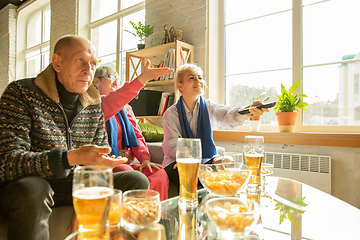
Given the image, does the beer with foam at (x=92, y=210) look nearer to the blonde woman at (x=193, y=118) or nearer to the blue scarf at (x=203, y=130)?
the blonde woman at (x=193, y=118)

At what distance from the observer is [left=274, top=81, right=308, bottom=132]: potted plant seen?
2414mm

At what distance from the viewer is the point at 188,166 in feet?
2.67

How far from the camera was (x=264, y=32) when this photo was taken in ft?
9.61

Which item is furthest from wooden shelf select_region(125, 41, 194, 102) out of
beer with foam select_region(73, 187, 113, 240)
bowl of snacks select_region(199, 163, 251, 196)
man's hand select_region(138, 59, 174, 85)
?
beer with foam select_region(73, 187, 113, 240)

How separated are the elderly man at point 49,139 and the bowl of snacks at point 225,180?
1.02 feet

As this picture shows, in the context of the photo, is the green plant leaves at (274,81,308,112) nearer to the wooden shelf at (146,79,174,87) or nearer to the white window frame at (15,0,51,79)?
the wooden shelf at (146,79,174,87)

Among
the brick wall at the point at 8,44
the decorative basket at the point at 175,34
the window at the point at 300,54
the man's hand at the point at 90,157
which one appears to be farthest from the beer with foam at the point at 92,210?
the brick wall at the point at 8,44

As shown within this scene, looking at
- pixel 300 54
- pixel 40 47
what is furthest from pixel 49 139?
pixel 40 47

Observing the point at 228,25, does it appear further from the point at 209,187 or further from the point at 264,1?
the point at 209,187

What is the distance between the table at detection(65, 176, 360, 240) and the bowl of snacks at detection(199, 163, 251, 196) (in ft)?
0.28

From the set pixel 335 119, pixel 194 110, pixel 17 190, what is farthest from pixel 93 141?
pixel 335 119

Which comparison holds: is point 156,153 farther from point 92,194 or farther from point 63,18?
point 63,18

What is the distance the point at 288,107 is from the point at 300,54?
0.64 m

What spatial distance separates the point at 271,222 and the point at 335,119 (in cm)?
203
